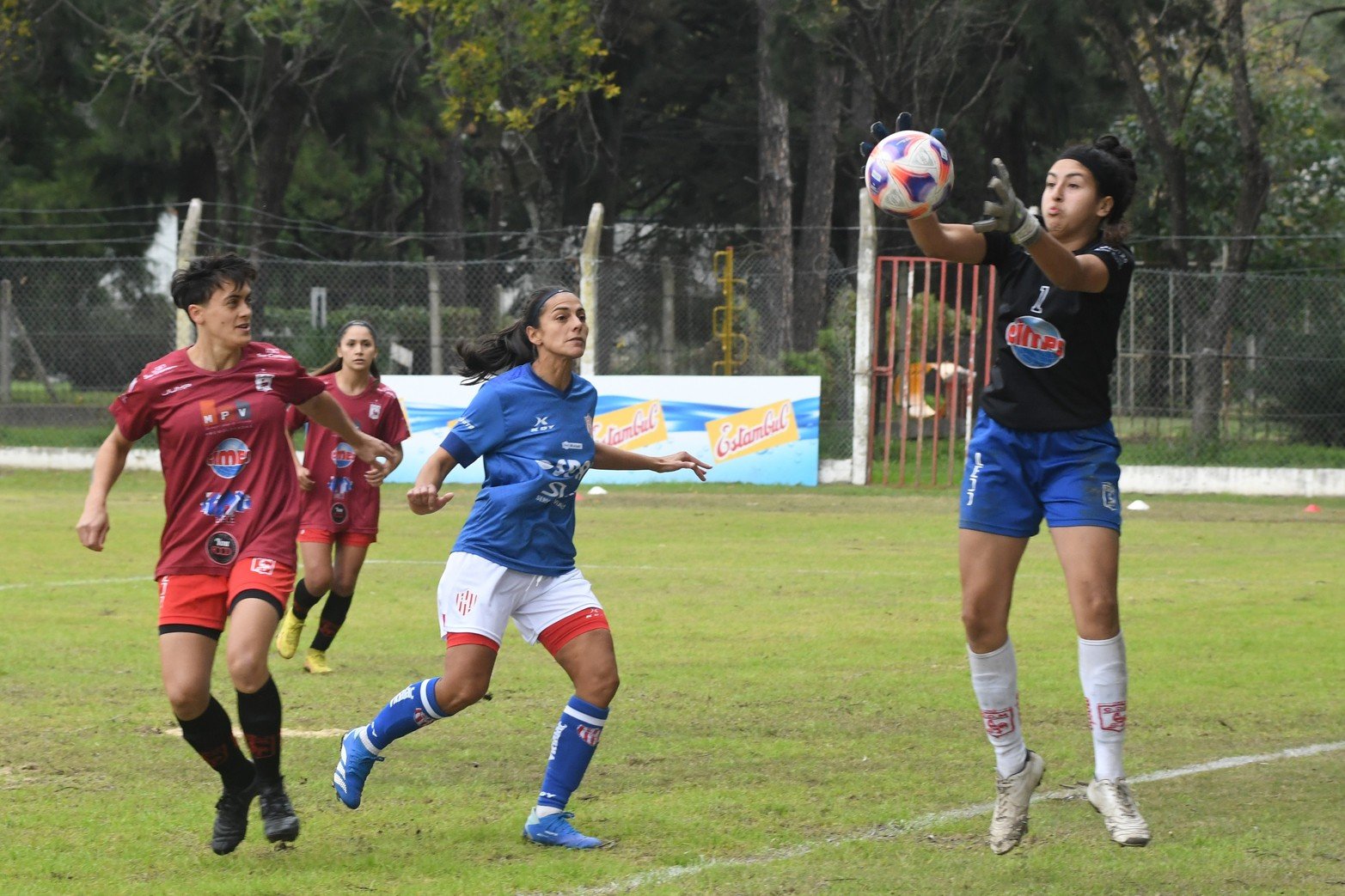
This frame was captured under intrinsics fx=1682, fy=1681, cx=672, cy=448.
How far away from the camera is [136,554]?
1386cm

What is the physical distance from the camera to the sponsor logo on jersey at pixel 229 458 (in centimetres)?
546

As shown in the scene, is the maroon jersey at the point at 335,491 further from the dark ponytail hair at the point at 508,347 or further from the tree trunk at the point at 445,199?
the tree trunk at the point at 445,199

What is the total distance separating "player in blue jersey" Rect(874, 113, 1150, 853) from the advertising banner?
14.2 meters

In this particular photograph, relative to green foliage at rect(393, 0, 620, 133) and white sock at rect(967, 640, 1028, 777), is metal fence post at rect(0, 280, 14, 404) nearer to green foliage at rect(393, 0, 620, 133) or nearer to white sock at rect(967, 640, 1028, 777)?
green foliage at rect(393, 0, 620, 133)

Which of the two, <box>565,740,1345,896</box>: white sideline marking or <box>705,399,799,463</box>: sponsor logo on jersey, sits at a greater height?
<box>705,399,799,463</box>: sponsor logo on jersey

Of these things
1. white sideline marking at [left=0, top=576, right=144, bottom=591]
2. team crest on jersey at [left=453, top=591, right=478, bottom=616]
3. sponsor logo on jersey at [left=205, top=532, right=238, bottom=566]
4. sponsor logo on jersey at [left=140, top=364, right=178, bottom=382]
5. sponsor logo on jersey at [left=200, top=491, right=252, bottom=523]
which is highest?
sponsor logo on jersey at [left=140, top=364, right=178, bottom=382]

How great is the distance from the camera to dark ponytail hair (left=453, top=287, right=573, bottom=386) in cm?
575

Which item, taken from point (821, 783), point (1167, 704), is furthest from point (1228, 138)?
point (821, 783)

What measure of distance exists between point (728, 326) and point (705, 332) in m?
1.43

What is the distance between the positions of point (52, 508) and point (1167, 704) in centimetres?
1311

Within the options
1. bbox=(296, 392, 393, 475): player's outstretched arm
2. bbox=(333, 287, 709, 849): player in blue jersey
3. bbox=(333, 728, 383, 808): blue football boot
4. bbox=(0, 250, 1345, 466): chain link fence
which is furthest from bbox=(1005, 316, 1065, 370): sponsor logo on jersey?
bbox=(0, 250, 1345, 466): chain link fence

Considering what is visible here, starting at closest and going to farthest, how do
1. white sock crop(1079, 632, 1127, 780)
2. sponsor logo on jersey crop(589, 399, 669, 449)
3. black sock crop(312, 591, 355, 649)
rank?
white sock crop(1079, 632, 1127, 780) → black sock crop(312, 591, 355, 649) → sponsor logo on jersey crop(589, 399, 669, 449)

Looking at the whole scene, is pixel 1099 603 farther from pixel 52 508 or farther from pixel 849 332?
pixel 849 332

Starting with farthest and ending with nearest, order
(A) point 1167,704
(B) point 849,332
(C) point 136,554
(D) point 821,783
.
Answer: (B) point 849,332 < (C) point 136,554 < (A) point 1167,704 < (D) point 821,783
